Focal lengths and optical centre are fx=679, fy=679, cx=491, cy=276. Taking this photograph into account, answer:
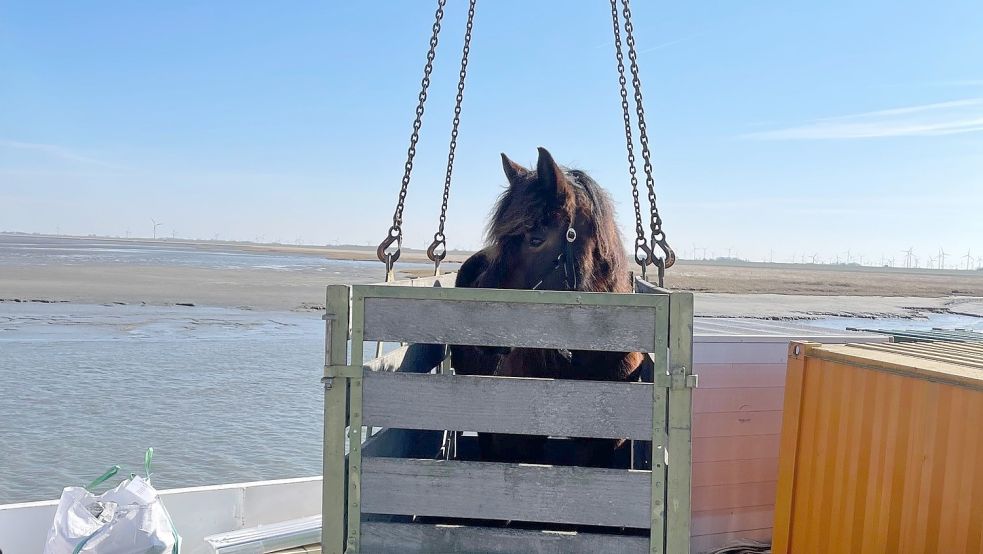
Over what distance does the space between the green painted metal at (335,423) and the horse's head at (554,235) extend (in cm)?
104

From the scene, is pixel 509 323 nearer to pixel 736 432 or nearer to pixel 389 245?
pixel 389 245

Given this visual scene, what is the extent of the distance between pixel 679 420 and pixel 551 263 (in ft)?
3.52

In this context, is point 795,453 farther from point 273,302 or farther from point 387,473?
point 273,302

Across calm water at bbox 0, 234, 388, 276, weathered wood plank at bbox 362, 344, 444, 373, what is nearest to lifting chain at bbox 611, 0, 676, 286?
weathered wood plank at bbox 362, 344, 444, 373

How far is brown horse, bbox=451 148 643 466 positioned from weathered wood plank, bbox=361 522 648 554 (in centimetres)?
92

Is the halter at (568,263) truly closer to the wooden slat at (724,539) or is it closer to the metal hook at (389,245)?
the metal hook at (389,245)

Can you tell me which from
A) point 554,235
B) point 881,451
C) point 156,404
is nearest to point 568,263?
point 554,235

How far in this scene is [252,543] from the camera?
368 cm

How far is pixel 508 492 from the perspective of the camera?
211 centimetres

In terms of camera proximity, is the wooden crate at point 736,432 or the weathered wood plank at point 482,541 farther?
the wooden crate at point 736,432

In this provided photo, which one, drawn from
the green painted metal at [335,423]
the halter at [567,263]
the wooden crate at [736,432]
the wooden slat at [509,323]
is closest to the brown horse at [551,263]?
the halter at [567,263]

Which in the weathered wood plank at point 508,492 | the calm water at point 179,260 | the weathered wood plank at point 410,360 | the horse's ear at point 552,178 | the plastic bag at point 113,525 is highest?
the horse's ear at point 552,178

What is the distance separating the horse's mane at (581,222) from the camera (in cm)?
305

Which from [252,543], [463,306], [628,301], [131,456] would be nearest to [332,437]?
[463,306]
